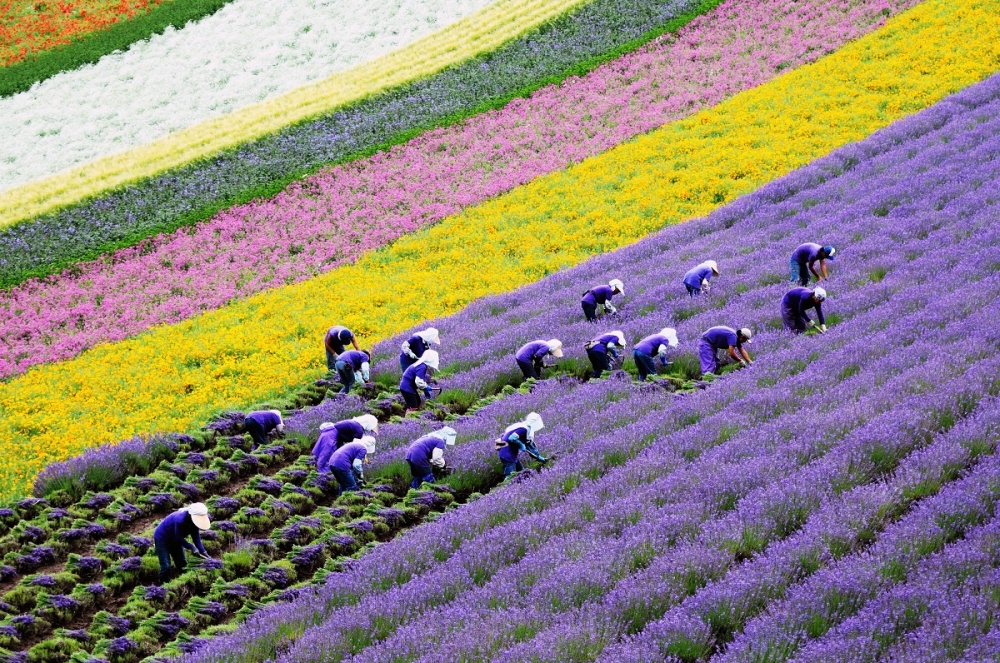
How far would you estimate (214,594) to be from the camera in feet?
31.1

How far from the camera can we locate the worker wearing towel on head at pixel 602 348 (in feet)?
41.7

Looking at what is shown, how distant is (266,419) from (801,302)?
7.37 meters

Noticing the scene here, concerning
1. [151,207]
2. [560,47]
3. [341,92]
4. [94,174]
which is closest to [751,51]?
[560,47]

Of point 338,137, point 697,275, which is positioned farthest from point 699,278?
point 338,137

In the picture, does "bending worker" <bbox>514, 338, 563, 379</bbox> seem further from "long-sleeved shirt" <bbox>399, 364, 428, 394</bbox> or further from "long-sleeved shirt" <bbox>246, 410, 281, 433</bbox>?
"long-sleeved shirt" <bbox>246, 410, 281, 433</bbox>

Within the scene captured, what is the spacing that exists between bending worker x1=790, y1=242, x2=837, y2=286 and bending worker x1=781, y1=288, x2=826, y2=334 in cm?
122

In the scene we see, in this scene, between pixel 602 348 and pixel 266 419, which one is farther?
pixel 266 419

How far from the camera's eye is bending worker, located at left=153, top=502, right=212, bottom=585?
10031 millimetres

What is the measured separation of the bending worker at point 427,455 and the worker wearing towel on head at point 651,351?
2.67m

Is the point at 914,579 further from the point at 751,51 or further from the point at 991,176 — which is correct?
the point at 751,51

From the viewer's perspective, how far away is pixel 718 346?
39.3ft

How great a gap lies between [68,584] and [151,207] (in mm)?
16886

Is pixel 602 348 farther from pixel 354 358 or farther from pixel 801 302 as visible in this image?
pixel 354 358

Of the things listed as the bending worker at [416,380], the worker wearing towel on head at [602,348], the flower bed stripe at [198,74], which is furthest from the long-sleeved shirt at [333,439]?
the flower bed stripe at [198,74]
